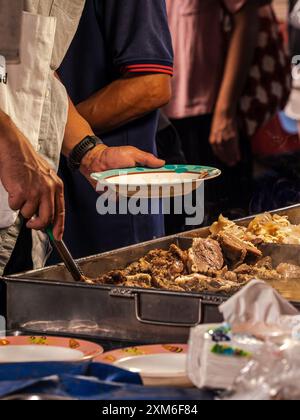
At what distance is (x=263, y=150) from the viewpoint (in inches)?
186

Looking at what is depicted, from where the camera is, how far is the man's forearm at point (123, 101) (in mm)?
3660

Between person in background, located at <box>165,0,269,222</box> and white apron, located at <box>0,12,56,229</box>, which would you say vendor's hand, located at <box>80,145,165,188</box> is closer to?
white apron, located at <box>0,12,56,229</box>

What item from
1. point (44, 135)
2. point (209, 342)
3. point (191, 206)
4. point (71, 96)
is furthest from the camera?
point (191, 206)

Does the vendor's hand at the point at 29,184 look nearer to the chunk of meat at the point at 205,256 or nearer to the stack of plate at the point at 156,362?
the chunk of meat at the point at 205,256

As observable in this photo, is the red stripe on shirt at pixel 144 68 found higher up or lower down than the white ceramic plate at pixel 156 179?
higher up

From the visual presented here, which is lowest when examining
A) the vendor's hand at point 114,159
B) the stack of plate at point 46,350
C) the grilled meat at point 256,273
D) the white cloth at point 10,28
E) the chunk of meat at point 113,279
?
the grilled meat at point 256,273

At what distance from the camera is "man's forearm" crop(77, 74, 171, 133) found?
144 inches

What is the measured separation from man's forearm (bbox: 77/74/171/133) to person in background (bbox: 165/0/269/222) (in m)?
0.79

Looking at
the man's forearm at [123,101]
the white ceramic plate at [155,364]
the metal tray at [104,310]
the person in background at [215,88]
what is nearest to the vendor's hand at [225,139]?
the person in background at [215,88]

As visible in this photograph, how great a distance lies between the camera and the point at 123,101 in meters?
3.67

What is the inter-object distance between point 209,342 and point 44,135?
1821mm

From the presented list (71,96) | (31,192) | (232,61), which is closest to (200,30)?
(232,61)

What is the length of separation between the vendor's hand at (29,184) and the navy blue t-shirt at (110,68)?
3.56 ft

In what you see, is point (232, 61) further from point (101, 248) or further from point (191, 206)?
point (101, 248)
